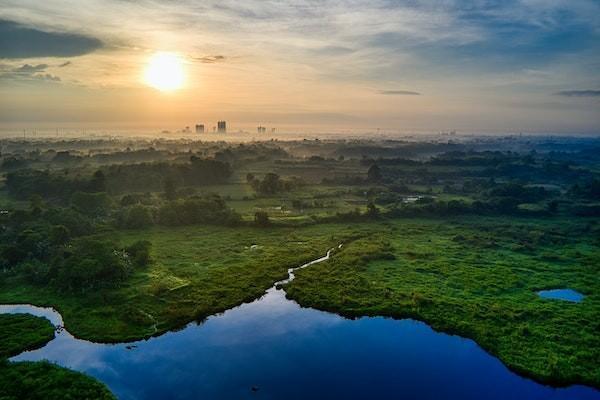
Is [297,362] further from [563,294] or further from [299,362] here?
[563,294]

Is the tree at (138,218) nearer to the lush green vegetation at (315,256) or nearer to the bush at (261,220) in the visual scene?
the lush green vegetation at (315,256)

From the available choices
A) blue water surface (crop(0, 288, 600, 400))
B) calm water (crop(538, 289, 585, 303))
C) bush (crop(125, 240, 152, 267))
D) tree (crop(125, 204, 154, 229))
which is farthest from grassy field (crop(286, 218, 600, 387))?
tree (crop(125, 204, 154, 229))

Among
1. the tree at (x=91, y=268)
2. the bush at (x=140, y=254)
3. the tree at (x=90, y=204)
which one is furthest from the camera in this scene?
the tree at (x=90, y=204)

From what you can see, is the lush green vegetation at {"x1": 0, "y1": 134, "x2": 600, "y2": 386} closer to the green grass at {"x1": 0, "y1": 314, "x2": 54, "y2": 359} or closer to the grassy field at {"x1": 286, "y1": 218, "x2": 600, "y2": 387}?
the grassy field at {"x1": 286, "y1": 218, "x2": 600, "y2": 387}

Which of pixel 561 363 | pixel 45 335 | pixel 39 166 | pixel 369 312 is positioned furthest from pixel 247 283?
pixel 39 166

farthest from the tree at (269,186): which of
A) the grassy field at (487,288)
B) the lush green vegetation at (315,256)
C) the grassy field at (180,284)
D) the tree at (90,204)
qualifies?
the grassy field at (487,288)
